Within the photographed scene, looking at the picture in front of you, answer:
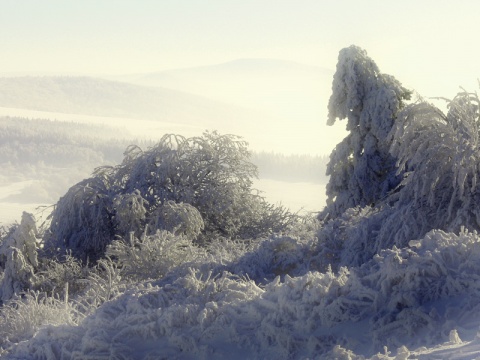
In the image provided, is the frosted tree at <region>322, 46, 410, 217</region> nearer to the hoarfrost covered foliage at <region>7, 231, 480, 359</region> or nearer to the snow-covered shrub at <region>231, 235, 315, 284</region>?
the snow-covered shrub at <region>231, 235, 315, 284</region>

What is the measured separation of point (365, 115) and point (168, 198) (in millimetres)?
6607

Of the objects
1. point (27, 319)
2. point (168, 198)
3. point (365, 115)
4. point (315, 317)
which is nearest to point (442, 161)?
point (315, 317)

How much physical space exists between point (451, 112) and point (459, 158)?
3.01 ft

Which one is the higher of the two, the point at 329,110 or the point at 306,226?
the point at 329,110

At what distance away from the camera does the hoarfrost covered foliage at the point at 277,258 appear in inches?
223

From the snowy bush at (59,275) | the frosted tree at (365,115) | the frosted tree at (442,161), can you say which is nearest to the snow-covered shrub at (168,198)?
the snowy bush at (59,275)

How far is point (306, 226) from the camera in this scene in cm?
1340

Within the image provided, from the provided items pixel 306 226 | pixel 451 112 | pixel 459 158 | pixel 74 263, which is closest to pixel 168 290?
pixel 459 158

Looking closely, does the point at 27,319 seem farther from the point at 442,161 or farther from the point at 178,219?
the point at 178,219

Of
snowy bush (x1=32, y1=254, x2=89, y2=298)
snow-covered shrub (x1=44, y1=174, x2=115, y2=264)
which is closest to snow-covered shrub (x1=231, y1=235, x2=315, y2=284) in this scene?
snowy bush (x1=32, y1=254, x2=89, y2=298)

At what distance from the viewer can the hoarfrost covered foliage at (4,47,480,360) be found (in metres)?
5.66

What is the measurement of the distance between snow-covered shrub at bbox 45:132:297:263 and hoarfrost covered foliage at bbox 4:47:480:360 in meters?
0.04

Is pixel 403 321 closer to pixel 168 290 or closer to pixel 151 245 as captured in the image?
pixel 168 290

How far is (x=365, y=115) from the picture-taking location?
21266 mm
